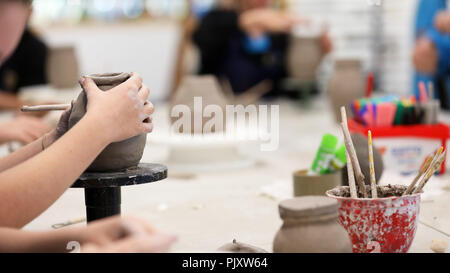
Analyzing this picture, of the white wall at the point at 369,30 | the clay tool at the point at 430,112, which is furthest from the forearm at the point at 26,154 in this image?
the white wall at the point at 369,30

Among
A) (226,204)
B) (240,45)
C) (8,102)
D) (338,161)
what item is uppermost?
(240,45)

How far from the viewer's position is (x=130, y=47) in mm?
5535

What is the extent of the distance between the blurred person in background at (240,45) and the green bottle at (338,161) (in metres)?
2.34

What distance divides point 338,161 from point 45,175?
2.33 feet

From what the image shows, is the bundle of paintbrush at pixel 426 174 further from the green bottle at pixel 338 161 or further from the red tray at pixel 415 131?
the red tray at pixel 415 131

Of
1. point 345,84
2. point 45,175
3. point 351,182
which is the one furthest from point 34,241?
point 345,84

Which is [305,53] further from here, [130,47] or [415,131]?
[130,47]

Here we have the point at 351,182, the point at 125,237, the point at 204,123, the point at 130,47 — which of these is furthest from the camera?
the point at 130,47

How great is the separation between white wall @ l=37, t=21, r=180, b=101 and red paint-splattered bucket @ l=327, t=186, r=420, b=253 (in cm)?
432

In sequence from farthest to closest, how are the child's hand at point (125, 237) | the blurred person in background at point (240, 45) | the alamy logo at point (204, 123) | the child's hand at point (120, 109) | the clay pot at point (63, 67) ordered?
the blurred person in background at point (240, 45), the clay pot at point (63, 67), the alamy logo at point (204, 123), the child's hand at point (120, 109), the child's hand at point (125, 237)

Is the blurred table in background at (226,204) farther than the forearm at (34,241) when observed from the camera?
Yes

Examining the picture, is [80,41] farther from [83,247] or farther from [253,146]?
[83,247]

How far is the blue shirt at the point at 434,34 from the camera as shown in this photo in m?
3.02

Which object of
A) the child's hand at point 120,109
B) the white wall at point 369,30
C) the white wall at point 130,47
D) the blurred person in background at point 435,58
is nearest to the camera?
→ the child's hand at point 120,109
